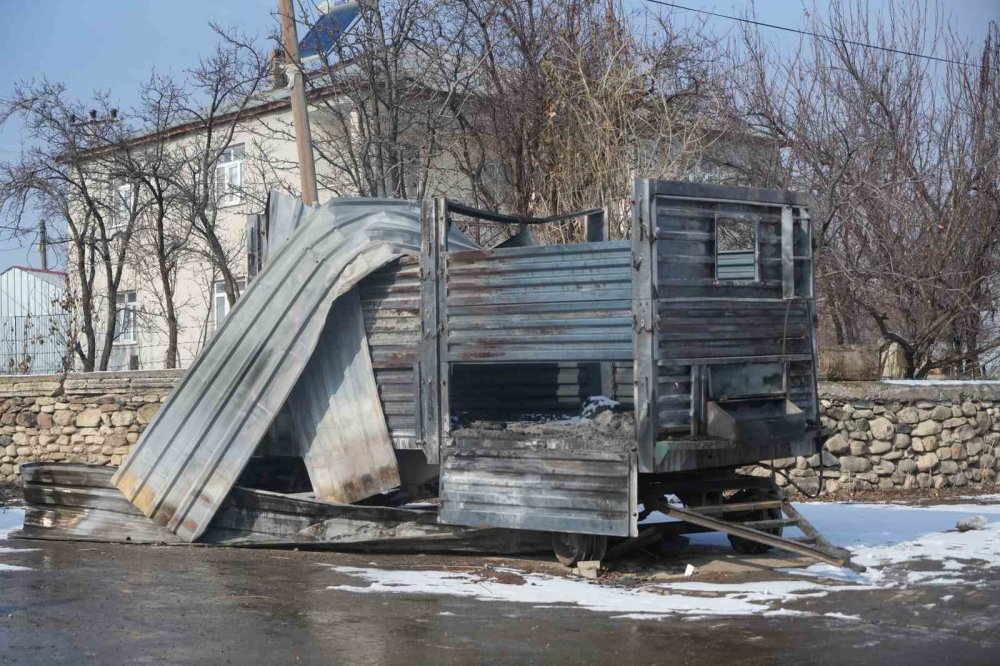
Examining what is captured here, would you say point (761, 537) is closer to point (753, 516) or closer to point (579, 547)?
point (753, 516)

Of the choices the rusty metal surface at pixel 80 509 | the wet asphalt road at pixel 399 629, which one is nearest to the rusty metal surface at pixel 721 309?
the wet asphalt road at pixel 399 629

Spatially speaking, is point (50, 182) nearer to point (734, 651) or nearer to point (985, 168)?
point (985, 168)

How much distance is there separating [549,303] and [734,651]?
3170mm

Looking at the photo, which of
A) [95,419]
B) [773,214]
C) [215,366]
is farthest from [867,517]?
[95,419]

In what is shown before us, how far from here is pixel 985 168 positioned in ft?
53.7

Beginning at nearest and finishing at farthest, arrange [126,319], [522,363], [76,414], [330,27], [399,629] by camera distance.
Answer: [399,629] < [522,363] < [76,414] < [330,27] < [126,319]

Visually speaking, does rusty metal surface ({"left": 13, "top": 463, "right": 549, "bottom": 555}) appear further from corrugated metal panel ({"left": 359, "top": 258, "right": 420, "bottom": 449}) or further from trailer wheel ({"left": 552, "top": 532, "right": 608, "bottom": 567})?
corrugated metal panel ({"left": 359, "top": 258, "right": 420, "bottom": 449})

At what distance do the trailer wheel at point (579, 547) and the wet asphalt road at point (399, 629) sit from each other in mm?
1244

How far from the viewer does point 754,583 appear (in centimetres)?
796

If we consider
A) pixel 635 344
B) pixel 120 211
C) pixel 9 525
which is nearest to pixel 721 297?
pixel 635 344

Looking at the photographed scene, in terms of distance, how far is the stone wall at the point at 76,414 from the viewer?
1485 centimetres

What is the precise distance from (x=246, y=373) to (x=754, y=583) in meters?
4.54

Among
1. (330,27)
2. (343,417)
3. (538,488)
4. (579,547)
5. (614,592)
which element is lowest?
(614,592)

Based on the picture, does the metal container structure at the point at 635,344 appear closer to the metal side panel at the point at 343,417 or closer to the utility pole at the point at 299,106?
the metal side panel at the point at 343,417
